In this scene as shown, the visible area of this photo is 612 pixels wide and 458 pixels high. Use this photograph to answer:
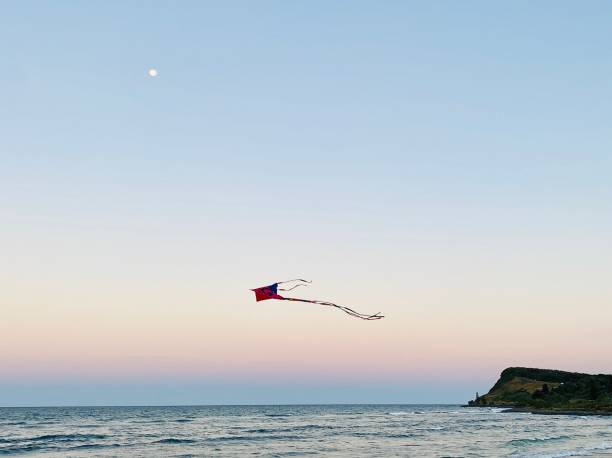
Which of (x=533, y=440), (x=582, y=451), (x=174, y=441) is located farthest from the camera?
(x=174, y=441)

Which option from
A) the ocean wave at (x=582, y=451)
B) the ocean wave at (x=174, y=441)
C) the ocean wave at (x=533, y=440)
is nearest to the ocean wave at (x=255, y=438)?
the ocean wave at (x=174, y=441)

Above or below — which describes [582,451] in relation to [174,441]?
above

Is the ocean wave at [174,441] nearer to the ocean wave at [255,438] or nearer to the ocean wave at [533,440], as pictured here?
the ocean wave at [255,438]

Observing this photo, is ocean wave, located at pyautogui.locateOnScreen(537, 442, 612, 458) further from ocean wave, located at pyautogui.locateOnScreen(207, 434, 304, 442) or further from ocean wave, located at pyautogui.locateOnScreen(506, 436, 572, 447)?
ocean wave, located at pyautogui.locateOnScreen(207, 434, 304, 442)

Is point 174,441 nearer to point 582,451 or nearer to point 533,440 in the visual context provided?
point 533,440

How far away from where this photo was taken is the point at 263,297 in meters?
17.3

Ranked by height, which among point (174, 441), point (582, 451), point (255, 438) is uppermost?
point (582, 451)

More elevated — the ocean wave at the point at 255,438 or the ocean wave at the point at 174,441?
the ocean wave at the point at 174,441

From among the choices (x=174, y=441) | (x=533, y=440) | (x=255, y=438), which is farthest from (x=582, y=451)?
(x=174, y=441)

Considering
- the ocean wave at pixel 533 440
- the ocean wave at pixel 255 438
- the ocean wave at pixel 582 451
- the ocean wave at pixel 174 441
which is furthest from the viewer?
the ocean wave at pixel 255 438

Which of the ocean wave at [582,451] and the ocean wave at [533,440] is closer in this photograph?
the ocean wave at [582,451]

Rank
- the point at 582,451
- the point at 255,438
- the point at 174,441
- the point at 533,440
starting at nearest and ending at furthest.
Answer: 1. the point at 582,451
2. the point at 533,440
3. the point at 174,441
4. the point at 255,438

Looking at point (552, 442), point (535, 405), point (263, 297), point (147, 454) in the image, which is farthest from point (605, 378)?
point (263, 297)

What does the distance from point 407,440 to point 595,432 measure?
2244 centimetres
